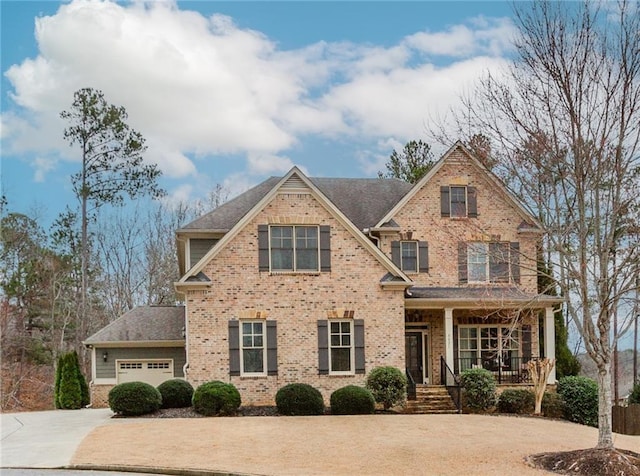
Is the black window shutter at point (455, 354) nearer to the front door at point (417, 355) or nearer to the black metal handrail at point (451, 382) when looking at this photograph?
the black metal handrail at point (451, 382)

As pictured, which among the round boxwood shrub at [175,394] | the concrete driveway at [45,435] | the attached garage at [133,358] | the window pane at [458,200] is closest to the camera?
the concrete driveway at [45,435]

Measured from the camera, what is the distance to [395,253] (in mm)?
26766

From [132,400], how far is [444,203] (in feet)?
40.9

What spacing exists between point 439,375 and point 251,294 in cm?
727

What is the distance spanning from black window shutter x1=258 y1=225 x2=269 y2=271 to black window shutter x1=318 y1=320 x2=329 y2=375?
247 centimetres

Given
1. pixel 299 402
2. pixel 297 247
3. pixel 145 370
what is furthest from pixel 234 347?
pixel 145 370

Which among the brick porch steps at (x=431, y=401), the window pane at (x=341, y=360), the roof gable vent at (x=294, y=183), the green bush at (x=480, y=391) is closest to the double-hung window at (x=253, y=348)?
the window pane at (x=341, y=360)

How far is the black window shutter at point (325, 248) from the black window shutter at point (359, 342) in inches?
76.2

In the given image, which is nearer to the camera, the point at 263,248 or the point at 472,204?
the point at 263,248

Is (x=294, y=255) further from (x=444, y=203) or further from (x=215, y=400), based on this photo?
(x=444, y=203)

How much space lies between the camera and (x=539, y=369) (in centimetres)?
2456

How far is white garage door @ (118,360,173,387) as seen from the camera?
27750 millimetres

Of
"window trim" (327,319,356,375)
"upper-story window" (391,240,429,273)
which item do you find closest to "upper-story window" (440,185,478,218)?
"upper-story window" (391,240,429,273)

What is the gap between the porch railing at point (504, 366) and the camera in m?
26.0
